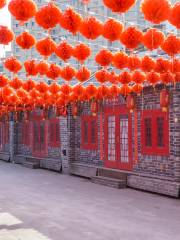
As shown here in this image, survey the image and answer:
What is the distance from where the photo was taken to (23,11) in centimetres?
547

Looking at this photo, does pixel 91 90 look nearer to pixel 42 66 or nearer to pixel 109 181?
pixel 42 66

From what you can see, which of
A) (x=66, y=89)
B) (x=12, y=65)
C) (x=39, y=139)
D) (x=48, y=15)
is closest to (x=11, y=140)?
(x=39, y=139)

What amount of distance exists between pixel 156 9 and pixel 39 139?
16315 millimetres

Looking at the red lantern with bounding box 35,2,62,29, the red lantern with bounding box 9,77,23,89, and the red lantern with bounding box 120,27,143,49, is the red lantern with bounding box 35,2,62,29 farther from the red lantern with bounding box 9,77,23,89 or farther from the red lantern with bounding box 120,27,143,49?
the red lantern with bounding box 9,77,23,89

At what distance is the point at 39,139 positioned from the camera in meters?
21.0

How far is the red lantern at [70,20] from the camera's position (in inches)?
238

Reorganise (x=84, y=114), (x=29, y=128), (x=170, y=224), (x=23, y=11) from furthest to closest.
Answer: (x=29, y=128) → (x=84, y=114) → (x=170, y=224) → (x=23, y=11)

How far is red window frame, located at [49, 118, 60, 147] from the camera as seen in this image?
18.9 meters

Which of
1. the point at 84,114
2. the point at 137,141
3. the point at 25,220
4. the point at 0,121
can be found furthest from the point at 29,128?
the point at 25,220

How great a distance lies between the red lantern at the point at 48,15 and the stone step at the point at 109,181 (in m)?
8.00

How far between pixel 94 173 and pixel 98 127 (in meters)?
1.87

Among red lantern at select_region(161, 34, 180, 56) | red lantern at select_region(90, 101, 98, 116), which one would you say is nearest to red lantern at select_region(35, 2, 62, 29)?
red lantern at select_region(161, 34, 180, 56)

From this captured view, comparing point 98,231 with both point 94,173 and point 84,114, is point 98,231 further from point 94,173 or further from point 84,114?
point 84,114

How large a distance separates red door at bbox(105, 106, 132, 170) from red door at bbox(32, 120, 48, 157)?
236 inches
